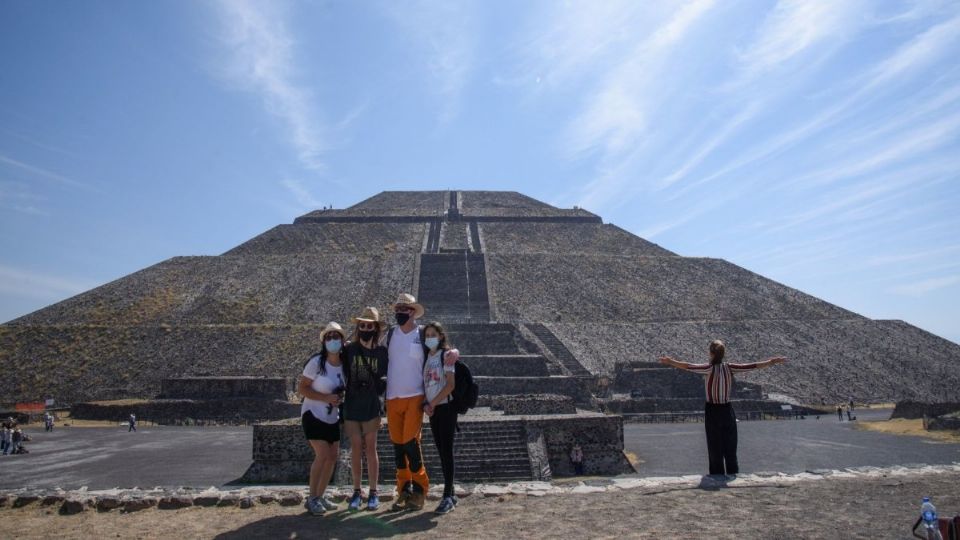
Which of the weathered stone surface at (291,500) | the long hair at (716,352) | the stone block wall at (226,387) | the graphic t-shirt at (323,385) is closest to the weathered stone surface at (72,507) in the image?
the weathered stone surface at (291,500)

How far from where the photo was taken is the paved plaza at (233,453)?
40.3ft

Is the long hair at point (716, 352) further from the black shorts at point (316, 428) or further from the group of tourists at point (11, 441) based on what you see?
the group of tourists at point (11, 441)

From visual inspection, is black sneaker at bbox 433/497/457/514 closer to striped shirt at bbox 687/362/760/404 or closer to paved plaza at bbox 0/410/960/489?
striped shirt at bbox 687/362/760/404

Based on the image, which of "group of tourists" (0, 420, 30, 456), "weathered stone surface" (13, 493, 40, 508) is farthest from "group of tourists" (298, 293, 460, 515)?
"group of tourists" (0, 420, 30, 456)

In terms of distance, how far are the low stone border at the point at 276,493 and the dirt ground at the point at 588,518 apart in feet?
0.37

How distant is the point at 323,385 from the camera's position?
5.79 metres

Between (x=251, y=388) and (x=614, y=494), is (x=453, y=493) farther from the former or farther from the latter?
(x=251, y=388)

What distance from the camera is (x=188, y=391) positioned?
1029 inches

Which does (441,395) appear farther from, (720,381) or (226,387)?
(226,387)

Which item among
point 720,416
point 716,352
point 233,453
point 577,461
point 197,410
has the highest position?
Answer: point 716,352

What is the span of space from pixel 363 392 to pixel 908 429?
19.6m

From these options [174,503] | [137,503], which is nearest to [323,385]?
[174,503]

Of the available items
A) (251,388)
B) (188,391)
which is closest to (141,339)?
(188,391)

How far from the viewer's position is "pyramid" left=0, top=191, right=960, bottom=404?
29.8 m
